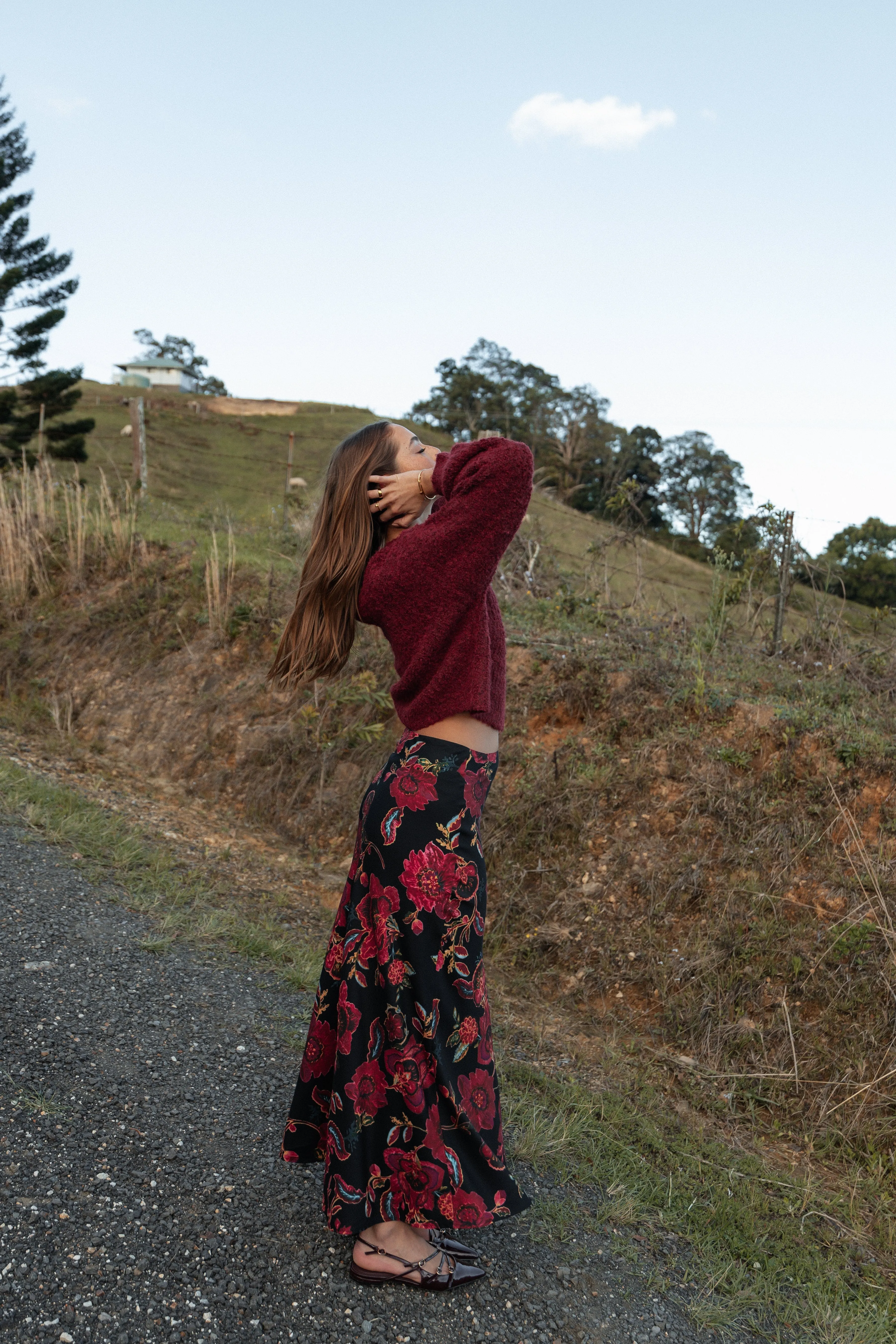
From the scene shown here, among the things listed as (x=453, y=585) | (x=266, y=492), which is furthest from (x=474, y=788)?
(x=266, y=492)

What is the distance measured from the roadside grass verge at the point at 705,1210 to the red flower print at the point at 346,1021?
2.63 ft

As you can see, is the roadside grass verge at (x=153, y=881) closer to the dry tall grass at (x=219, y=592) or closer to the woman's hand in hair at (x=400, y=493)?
the dry tall grass at (x=219, y=592)

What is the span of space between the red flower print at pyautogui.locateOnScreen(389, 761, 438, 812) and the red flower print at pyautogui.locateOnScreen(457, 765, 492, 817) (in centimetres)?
7

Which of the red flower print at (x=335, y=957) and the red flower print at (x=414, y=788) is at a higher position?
the red flower print at (x=414, y=788)

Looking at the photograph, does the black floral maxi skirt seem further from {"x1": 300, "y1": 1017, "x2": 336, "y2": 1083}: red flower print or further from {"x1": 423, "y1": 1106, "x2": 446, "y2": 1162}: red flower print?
{"x1": 300, "y1": 1017, "x2": 336, "y2": 1083}: red flower print

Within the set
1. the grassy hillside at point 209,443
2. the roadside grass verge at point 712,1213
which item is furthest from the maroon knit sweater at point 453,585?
the grassy hillside at point 209,443

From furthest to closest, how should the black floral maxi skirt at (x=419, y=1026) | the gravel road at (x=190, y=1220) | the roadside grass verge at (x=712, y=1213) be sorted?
the roadside grass verge at (x=712, y=1213), the black floral maxi skirt at (x=419, y=1026), the gravel road at (x=190, y=1220)

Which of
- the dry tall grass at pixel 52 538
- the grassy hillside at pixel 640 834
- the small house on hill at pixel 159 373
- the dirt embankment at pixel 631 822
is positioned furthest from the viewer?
the small house on hill at pixel 159 373

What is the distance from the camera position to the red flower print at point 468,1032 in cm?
201

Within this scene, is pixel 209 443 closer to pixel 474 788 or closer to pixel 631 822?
pixel 631 822

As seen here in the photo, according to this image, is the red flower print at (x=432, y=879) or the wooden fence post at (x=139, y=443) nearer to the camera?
the red flower print at (x=432, y=879)

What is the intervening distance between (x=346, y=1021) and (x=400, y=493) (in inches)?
46.1

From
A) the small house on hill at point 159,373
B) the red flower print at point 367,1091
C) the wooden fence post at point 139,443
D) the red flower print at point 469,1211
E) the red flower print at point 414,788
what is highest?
the small house on hill at point 159,373

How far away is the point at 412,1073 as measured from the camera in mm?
1987
